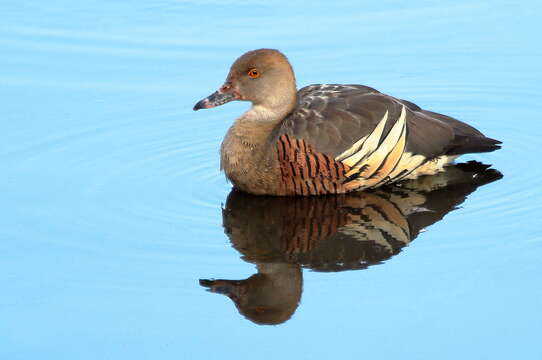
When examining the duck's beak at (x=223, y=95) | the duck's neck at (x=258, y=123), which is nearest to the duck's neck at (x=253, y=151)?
the duck's neck at (x=258, y=123)

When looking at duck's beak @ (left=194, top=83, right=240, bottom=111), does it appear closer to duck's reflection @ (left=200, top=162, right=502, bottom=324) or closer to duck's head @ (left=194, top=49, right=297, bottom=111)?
duck's head @ (left=194, top=49, right=297, bottom=111)

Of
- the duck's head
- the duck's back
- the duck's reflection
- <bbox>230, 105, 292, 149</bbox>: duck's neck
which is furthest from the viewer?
the duck's head

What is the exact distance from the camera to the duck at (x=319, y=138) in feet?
36.9

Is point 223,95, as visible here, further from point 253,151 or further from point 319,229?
point 319,229

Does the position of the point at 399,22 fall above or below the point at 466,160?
above

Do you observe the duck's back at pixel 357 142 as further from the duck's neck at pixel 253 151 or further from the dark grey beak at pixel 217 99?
the dark grey beak at pixel 217 99

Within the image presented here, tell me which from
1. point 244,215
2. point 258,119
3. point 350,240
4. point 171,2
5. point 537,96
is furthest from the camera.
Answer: point 171,2

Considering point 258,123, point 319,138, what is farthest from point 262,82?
point 319,138

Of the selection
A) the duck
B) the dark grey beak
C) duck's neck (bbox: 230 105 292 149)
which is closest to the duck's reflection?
the duck

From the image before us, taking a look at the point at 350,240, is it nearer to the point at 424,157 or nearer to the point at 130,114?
the point at 424,157

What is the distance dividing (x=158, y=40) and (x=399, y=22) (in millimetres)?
2936

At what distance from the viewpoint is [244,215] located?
1085cm

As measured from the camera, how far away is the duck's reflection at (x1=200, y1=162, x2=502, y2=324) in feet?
30.1

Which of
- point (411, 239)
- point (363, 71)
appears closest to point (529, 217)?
point (411, 239)
